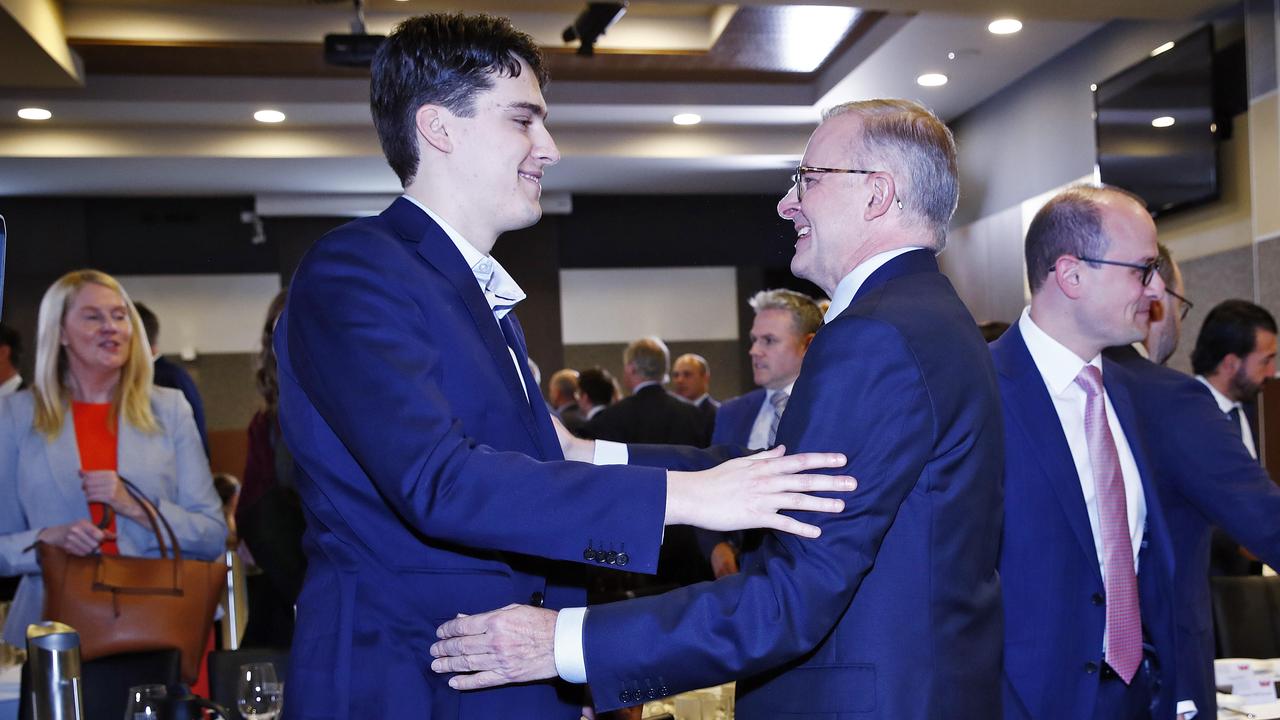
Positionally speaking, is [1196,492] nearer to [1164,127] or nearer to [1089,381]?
[1089,381]

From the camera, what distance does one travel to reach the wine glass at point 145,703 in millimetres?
2145

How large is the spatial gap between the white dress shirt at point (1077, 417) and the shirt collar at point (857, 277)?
2.49 ft

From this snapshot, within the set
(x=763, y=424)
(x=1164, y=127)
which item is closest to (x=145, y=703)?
(x=763, y=424)

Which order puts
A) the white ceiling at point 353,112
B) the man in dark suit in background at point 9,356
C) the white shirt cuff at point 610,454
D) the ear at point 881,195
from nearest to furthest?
1. the ear at point 881,195
2. the white shirt cuff at point 610,454
3. the man in dark suit in background at point 9,356
4. the white ceiling at point 353,112

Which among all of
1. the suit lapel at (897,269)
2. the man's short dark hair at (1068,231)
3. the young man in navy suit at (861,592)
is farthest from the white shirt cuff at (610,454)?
the man's short dark hair at (1068,231)

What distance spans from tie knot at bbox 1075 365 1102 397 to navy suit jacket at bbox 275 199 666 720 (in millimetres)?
1208

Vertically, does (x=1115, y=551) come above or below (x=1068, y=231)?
below

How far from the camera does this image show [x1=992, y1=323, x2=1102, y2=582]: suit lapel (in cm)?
218

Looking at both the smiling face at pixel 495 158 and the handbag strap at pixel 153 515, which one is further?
the handbag strap at pixel 153 515

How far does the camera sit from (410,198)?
1.74 metres

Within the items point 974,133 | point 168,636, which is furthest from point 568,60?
point 168,636

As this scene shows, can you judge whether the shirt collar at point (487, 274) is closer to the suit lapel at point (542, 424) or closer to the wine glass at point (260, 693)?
the suit lapel at point (542, 424)

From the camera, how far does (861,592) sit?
1555 mm

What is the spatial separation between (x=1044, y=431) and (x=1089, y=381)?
0.69 ft
